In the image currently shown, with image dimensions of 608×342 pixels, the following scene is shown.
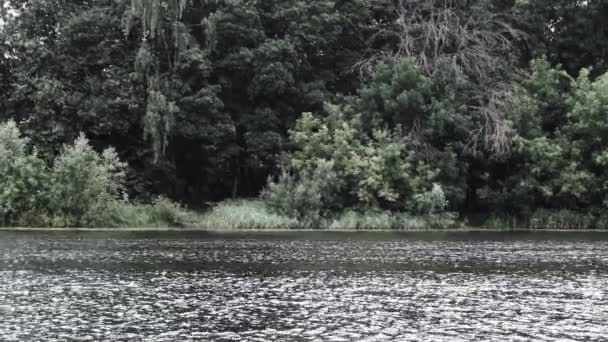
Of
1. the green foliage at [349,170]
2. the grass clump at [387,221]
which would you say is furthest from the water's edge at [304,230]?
the green foliage at [349,170]

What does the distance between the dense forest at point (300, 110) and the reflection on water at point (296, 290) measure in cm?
1238

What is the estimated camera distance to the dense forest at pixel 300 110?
53.2 meters

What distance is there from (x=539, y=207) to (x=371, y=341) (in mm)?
43027

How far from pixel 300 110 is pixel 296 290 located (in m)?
36.8

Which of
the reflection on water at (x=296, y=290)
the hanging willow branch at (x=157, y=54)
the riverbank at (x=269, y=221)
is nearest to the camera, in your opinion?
the reflection on water at (x=296, y=290)

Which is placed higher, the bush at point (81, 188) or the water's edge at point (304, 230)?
the bush at point (81, 188)

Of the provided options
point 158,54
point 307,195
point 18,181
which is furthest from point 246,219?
point 18,181

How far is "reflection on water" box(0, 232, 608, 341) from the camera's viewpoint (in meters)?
19.1

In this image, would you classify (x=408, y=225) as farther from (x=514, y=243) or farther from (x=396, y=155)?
(x=514, y=243)

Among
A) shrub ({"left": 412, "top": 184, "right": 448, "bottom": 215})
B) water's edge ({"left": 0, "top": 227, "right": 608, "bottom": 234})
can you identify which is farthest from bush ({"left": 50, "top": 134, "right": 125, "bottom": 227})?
shrub ({"left": 412, "top": 184, "right": 448, "bottom": 215})

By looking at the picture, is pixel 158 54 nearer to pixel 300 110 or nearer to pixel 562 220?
pixel 300 110

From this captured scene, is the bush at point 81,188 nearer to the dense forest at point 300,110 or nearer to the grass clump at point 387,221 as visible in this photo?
the dense forest at point 300,110

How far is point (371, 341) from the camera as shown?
17812 millimetres

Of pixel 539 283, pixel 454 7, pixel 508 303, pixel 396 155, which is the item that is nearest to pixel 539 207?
pixel 396 155
